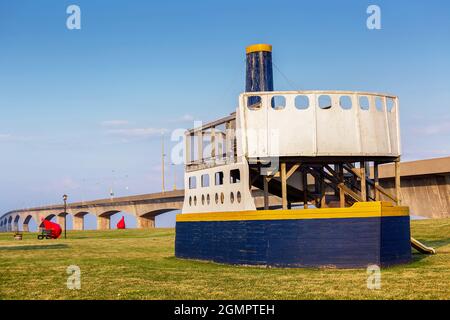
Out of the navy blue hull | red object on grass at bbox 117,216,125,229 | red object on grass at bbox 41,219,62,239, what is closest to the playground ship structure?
the navy blue hull

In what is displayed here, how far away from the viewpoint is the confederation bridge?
48.4 m

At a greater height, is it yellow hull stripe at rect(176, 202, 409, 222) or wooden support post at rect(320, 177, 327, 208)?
wooden support post at rect(320, 177, 327, 208)

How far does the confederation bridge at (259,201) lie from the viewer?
48.4 m

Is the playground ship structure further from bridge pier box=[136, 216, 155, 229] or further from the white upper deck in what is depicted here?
bridge pier box=[136, 216, 155, 229]

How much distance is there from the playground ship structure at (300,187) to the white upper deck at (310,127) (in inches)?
1.5

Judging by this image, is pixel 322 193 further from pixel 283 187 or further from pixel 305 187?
pixel 283 187

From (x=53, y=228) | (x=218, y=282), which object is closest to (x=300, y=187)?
(x=218, y=282)

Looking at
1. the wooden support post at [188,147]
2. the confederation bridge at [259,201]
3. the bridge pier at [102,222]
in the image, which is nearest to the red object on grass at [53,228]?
the confederation bridge at [259,201]

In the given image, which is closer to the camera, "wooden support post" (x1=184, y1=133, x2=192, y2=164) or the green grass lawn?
the green grass lawn

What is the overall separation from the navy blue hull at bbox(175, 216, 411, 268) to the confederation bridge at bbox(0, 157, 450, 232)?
89.3 ft

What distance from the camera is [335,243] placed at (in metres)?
20.8
